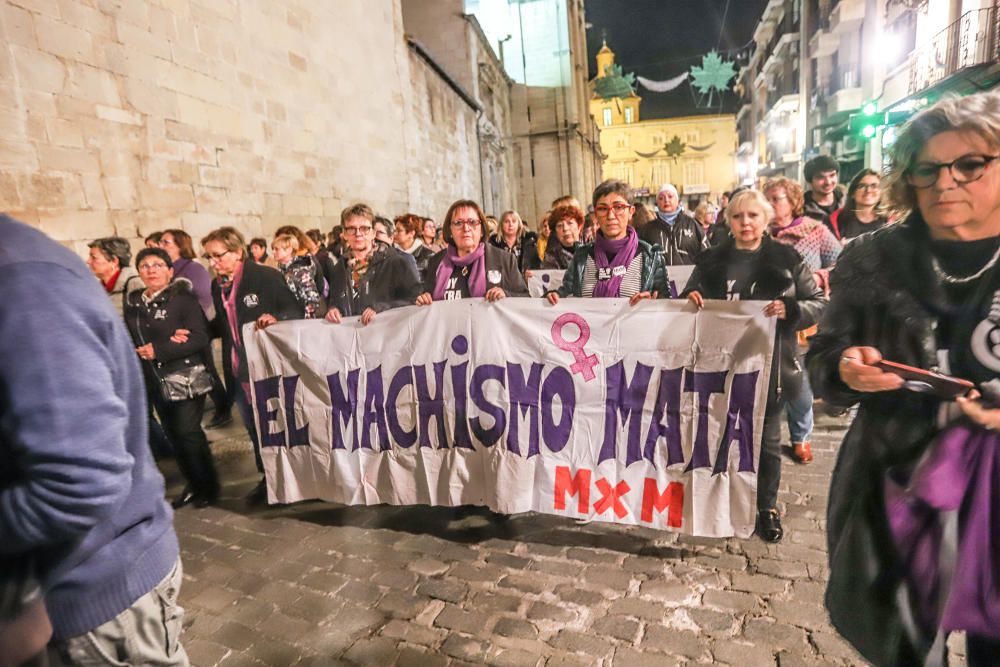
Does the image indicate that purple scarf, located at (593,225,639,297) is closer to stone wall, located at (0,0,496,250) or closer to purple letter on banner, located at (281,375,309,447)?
purple letter on banner, located at (281,375,309,447)

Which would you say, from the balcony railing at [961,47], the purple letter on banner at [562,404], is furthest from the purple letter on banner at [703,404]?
the balcony railing at [961,47]

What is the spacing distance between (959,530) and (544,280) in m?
5.55

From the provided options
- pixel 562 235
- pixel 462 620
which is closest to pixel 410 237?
pixel 562 235

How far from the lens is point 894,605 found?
1547 mm

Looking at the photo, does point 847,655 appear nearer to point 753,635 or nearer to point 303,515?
point 753,635

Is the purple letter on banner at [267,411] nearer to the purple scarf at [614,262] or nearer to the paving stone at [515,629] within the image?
the paving stone at [515,629]

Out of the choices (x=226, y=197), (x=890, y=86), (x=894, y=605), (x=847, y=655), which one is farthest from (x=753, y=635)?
(x=890, y=86)

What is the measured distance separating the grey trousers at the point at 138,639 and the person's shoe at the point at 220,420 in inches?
202

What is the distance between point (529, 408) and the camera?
3.41m

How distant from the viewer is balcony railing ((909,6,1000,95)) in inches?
484

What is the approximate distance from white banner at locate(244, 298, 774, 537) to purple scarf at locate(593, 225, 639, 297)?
43 centimetres

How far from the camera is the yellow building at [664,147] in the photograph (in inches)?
3509

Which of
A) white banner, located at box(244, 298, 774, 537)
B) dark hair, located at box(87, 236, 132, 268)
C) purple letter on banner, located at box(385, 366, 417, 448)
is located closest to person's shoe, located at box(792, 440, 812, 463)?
white banner, located at box(244, 298, 774, 537)

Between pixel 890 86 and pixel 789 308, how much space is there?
21.4m
